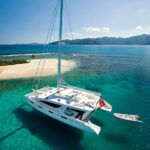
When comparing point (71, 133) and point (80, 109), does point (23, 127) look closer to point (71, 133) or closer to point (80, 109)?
point (71, 133)

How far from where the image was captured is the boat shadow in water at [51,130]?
435 inches

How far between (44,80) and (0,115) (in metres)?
12.4

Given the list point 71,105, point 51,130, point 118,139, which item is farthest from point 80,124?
point 118,139

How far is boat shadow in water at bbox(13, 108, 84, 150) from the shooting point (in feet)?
36.2

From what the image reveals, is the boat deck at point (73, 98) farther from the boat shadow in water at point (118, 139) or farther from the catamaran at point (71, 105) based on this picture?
the boat shadow in water at point (118, 139)

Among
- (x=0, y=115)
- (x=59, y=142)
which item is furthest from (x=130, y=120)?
(x=0, y=115)

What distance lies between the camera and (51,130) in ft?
41.3

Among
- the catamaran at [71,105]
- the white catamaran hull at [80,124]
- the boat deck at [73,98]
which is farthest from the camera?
the boat deck at [73,98]

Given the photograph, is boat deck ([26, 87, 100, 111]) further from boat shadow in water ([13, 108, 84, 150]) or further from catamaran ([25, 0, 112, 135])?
boat shadow in water ([13, 108, 84, 150])

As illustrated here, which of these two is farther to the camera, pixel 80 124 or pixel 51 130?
pixel 51 130

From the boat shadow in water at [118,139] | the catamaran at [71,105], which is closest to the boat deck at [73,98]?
the catamaran at [71,105]

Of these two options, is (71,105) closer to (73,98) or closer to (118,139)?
(73,98)

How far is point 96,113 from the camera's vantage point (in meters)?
15.6

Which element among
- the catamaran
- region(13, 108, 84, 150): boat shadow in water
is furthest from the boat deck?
region(13, 108, 84, 150): boat shadow in water
